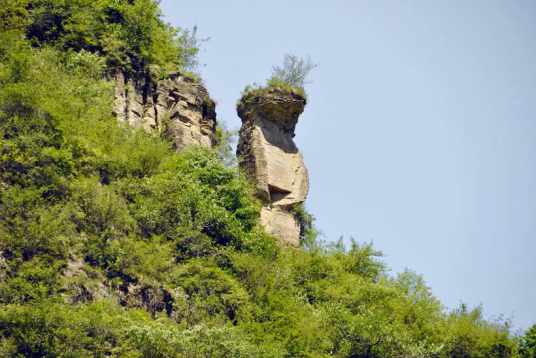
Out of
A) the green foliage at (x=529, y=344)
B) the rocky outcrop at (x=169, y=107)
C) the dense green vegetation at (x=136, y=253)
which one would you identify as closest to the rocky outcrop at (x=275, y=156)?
the dense green vegetation at (x=136, y=253)

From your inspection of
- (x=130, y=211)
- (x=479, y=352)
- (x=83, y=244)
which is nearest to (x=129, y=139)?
(x=130, y=211)

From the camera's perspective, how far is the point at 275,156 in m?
38.7

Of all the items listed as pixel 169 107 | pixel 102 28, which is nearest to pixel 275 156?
pixel 169 107

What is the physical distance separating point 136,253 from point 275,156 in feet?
36.9

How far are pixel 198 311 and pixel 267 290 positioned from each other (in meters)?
3.16

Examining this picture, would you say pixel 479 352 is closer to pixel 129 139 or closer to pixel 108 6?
pixel 129 139

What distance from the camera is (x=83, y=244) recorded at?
90.6ft

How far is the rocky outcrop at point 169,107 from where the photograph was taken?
36500 millimetres

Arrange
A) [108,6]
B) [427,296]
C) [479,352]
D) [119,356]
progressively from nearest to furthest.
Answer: [119,356] → [479,352] → [427,296] → [108,6]

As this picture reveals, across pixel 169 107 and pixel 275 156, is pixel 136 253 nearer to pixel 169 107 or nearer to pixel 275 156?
pixel 169 107

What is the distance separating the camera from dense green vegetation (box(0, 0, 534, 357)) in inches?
988

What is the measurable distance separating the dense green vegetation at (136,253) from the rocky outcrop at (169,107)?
838mm

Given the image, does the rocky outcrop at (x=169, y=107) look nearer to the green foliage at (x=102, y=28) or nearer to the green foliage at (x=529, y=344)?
the green foliage at (x=102, y=28)

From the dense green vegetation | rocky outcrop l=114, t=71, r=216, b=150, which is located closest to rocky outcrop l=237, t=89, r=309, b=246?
the dense green vegetation
